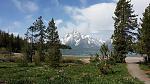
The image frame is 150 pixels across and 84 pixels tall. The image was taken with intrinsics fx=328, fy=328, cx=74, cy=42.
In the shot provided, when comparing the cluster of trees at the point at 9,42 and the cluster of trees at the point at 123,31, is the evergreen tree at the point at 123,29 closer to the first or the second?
the cluster of trees at the point at 123,31

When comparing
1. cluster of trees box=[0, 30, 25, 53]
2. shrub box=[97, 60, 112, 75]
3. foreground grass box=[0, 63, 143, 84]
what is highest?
cluster of trees box=[0, 30, 25, 53]

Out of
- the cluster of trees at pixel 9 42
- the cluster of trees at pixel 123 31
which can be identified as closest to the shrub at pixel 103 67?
the cluster of trees at pixel 123 31

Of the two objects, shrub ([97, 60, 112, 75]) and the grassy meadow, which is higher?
shrub ([97, 60, 112, 75])

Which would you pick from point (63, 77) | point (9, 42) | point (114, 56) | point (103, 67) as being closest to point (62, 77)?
point (63, 77)

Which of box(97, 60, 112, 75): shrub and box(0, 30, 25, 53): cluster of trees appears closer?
Result: box(97, 60, 112, 75): shrub

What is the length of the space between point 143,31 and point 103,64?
11.1m

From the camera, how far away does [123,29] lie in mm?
67688

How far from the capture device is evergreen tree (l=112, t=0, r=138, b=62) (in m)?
66.8

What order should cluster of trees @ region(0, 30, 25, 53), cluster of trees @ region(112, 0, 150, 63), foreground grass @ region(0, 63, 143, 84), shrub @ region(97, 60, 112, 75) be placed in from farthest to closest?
cluster of trees @ region(0, 30, 25, 53)
cluster of trees @ region(112, 0, 150, 63)
shrub @ region(97, 60, 112, 75)
foreground grass @ region(0, 63, 143, 84)

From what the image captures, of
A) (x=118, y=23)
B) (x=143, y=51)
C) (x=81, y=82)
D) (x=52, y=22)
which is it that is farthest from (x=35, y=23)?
(x=81, y=82)

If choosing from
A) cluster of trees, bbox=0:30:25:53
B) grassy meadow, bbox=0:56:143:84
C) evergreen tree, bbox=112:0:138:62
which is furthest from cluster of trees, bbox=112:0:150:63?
cluster of trees, bbox=0:30:25:53

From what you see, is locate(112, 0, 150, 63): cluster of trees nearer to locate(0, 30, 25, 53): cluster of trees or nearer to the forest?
the forest

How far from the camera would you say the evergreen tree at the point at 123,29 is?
219ft

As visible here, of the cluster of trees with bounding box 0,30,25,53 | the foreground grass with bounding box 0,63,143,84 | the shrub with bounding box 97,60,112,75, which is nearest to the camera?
the foreground grass with bounding box 0,63,143,84
